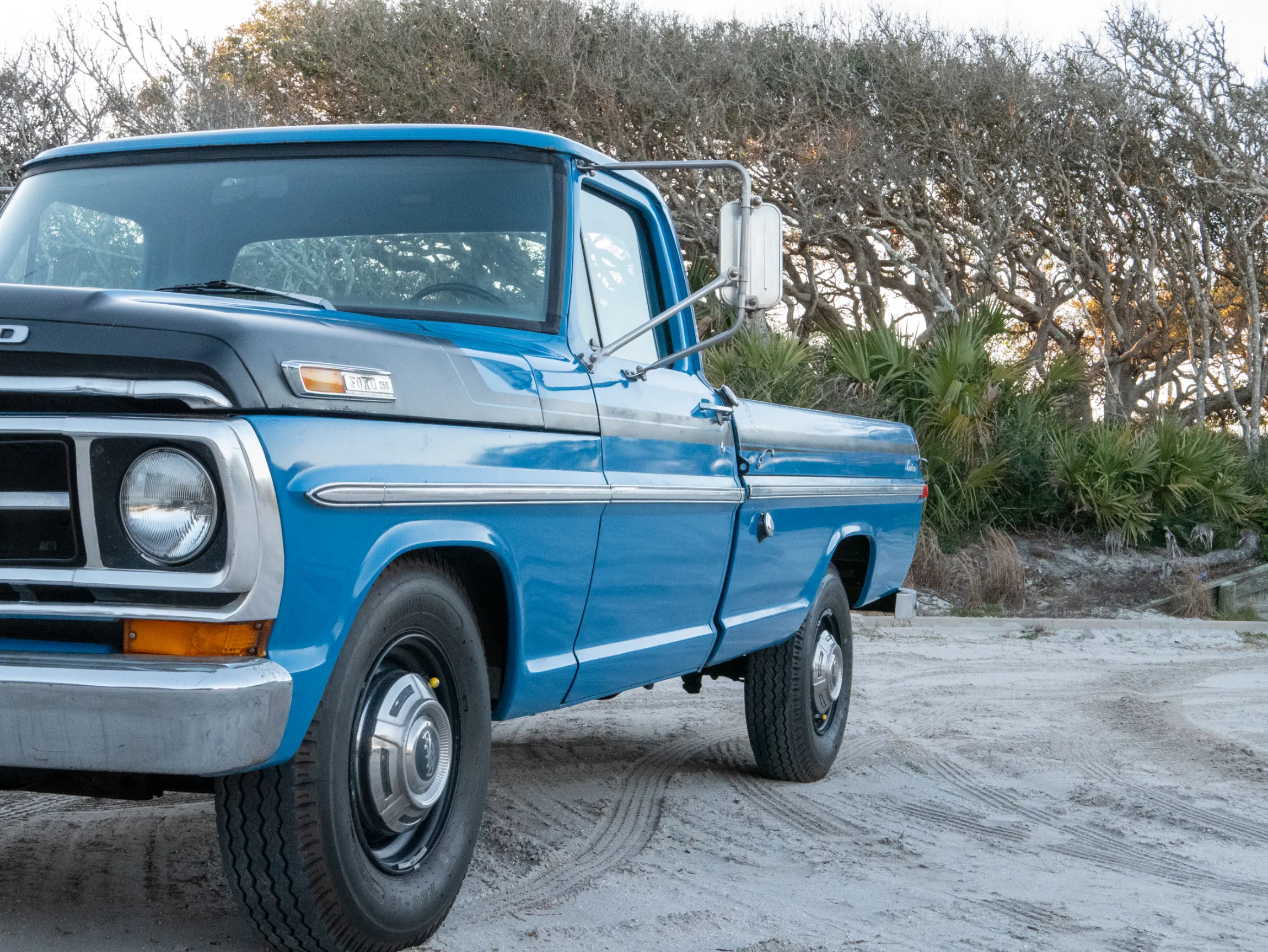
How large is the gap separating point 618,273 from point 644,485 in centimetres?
86

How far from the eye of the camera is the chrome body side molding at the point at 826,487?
502 cm

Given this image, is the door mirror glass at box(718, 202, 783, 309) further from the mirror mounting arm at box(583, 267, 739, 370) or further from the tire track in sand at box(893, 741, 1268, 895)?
the tire track in sand at box(893, 741, 1268, 895)

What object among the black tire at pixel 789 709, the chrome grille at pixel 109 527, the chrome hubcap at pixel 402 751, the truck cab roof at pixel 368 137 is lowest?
the black tire at pixel 789 709

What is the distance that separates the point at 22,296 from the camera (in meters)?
2.67

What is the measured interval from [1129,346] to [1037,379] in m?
5.83

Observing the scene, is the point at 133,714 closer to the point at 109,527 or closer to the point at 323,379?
the point at 109,527

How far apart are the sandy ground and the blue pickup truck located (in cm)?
56

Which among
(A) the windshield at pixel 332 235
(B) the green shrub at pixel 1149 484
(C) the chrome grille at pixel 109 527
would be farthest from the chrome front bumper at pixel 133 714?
(B) the green shrub at pixel 1149 484

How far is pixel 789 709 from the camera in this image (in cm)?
559

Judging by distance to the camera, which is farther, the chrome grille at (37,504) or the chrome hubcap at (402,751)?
the chrome hubcap at (402,751)

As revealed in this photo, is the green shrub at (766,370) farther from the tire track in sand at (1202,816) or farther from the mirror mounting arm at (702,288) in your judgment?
the mirror mounting arm at (702,288)

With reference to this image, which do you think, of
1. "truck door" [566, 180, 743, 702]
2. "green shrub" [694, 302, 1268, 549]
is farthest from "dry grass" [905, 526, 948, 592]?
"truck door" [566, 180, 743, 702]

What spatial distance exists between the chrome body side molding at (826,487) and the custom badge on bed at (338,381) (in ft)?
7.11

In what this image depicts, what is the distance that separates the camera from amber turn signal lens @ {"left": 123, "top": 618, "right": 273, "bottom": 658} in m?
2.62
